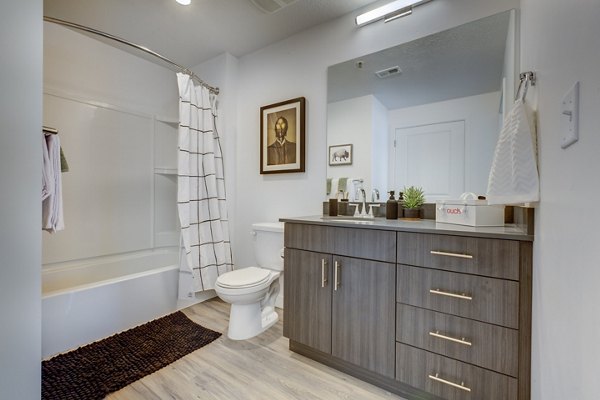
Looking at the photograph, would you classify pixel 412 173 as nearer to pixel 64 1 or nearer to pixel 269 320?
pixel 269 320

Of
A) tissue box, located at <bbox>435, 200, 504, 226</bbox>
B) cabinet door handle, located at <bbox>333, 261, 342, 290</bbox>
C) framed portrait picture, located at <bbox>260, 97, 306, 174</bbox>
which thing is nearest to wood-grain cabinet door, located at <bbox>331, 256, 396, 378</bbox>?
cabinet door handle, located at <bbox>333, 261, 342, 290</bbox>

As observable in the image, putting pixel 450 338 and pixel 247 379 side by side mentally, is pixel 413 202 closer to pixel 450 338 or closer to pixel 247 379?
pixel 450 338

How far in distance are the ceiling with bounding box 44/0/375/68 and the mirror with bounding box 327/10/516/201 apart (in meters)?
0.46

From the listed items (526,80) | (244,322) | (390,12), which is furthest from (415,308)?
(390,12)

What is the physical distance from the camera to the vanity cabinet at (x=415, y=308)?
109cm

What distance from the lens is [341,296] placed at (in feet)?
4.98

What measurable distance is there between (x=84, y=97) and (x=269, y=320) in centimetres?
264

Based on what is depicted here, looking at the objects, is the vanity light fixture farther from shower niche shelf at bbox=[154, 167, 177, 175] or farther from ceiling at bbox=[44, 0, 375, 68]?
shower niche shelf at bbox=[154, 167, 177, 175]

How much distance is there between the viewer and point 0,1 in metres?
1.03

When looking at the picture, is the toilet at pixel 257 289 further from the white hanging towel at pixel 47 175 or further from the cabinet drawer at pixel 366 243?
the white hanging towel at pixel 47 175

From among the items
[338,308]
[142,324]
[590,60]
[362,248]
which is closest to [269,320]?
[338,308]

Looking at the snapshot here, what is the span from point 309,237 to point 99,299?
158 cm

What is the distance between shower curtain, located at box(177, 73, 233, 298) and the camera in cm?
228

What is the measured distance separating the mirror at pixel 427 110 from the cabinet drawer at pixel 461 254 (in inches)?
24.7
